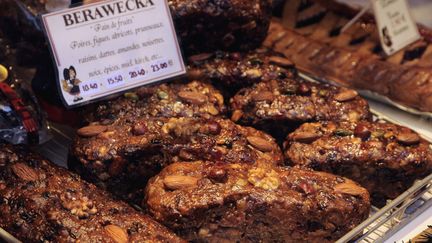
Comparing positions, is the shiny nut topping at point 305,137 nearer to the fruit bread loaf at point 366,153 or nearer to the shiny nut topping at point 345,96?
the fruit bread loaf at point 366,153

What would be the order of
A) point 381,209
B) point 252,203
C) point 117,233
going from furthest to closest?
point 381,209, point 252,203, point 117,233

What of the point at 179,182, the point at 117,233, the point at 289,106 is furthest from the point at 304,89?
the point at 117,233

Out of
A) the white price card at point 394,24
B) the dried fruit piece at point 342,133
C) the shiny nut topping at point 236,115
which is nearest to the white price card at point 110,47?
the shiny nut topping at point 236,115

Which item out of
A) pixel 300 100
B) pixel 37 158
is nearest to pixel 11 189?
pixel 37 158

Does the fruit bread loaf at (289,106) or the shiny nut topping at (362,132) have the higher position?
the fruit bread loaf at (289,106)

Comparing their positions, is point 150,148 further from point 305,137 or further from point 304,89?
point 304,89

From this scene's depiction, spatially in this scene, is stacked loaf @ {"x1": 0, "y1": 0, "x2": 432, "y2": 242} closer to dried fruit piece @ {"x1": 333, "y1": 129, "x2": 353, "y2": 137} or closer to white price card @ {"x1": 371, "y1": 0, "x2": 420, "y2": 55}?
dried fruit piece @ {"x1": 333, "y1": 129, "x2": 353, "y2": 137}

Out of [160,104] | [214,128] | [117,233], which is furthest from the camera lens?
[160,104]
